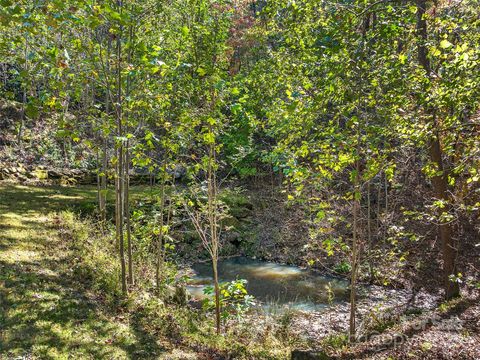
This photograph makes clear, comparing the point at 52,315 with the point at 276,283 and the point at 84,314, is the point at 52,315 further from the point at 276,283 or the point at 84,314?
the point at 276,283

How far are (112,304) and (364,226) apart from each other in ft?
27.8

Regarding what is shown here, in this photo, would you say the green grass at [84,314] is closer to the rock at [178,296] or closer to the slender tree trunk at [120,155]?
the rock at [178,296]

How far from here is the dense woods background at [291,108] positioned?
4430 millimetres

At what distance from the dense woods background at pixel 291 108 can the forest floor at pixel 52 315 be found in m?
0.91

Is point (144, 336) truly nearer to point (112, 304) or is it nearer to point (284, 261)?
point (112, 304)

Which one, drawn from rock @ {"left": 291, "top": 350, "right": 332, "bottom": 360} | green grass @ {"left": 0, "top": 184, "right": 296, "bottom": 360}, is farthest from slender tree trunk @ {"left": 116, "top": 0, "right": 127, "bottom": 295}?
rock @ {"left": 291, "top": 350, "right": 332, "bottom": 360}

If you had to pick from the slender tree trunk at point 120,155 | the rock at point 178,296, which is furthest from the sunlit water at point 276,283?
the slender tree trunk at point 120,155

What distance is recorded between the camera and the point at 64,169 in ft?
56.3

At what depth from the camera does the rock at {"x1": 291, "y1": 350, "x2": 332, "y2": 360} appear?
4945 millimetres

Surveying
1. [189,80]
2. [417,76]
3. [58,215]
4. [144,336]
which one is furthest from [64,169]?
[417,76]

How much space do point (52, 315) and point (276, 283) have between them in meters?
6.80

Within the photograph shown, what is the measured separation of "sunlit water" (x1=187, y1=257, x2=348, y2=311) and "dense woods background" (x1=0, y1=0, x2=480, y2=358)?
83cm

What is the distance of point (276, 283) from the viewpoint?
1088 cm

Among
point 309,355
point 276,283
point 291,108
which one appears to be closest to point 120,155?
point 291,108
